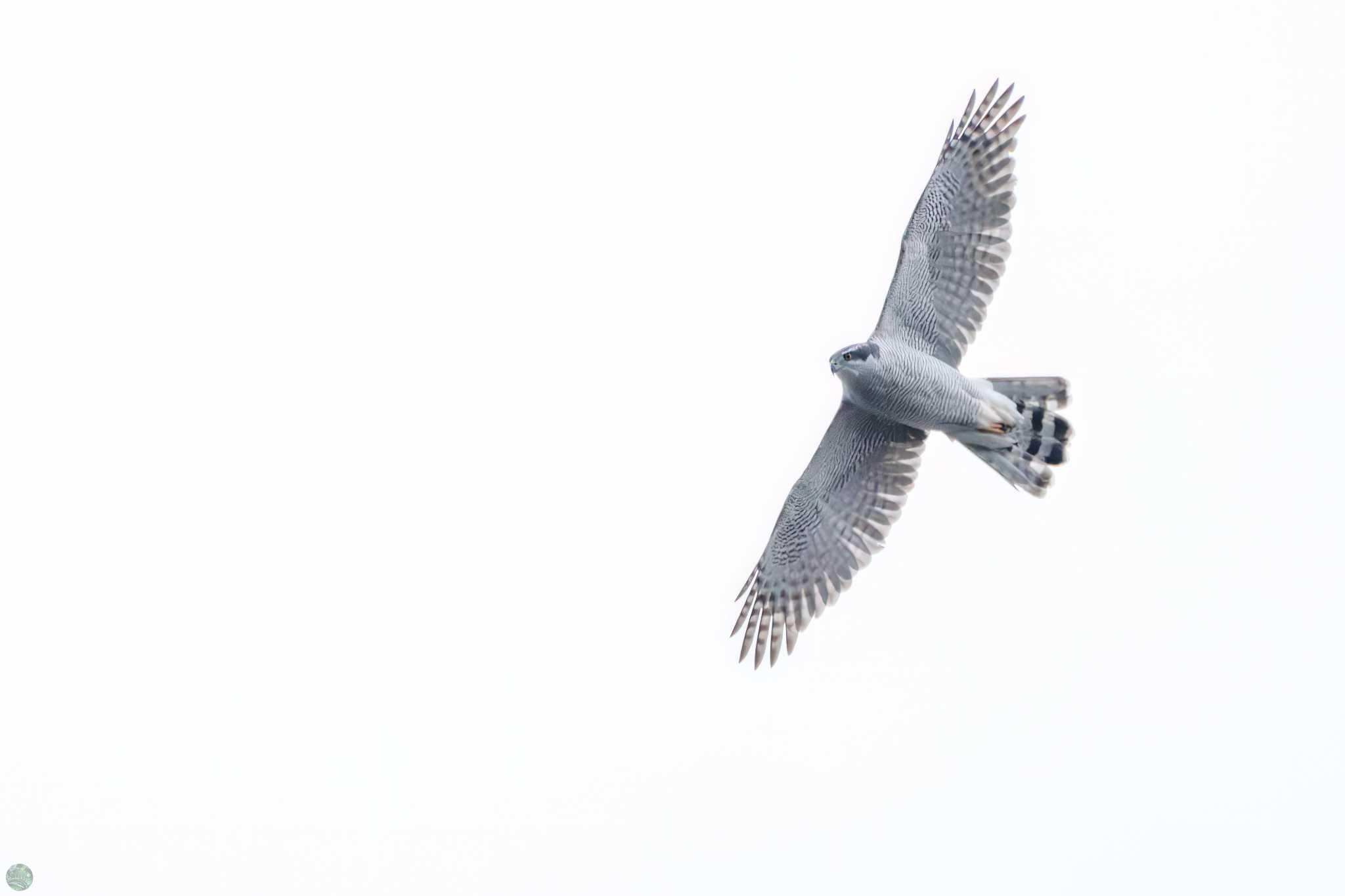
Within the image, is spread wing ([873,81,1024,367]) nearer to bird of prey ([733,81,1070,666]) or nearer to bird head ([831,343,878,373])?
bird of prey ([733,81,1070,666])

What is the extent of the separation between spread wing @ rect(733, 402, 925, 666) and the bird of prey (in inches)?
0.6

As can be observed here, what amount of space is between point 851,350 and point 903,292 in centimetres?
92

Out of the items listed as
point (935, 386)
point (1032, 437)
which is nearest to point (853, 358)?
point (935, 386)

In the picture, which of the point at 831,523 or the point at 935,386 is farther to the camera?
the point at 831,523

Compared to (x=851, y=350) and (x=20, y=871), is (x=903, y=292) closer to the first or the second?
(x=851, y=350)

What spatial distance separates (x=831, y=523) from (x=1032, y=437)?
2.14 metres

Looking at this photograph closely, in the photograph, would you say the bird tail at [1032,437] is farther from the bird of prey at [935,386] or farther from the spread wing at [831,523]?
the spread wing at [831,523]

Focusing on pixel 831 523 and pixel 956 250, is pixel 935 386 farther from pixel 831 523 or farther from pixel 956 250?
pixel 831 523

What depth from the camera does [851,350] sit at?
1608 centimetres

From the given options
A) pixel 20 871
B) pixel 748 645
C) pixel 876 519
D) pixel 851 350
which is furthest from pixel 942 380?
pixel 20 871

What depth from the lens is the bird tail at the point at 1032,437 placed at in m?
16.9

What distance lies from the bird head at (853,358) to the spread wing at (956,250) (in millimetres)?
552

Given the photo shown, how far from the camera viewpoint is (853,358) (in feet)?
52.9

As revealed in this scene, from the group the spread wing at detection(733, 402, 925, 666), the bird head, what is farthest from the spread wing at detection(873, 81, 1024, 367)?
the spread wing at detection(733, 402, 925, 666)
